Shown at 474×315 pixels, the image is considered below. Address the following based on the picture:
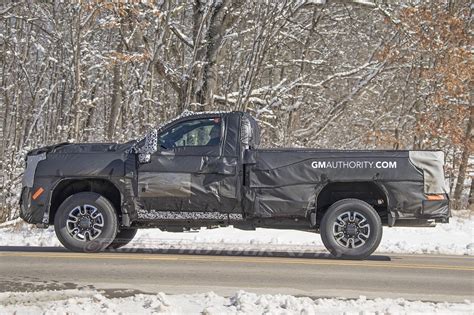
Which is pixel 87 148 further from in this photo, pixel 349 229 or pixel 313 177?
pixel 349 229

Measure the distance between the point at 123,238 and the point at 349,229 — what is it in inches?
155

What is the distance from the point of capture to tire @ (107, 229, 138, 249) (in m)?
11.3

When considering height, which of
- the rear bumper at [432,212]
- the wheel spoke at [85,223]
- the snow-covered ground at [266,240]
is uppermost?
the rear bumper at [432,212]

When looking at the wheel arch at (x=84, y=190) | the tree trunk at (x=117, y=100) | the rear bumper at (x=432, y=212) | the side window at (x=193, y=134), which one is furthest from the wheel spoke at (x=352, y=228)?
the tree trunk at (x=117, y=100)

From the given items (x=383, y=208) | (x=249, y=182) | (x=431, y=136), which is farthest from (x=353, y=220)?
(x=431, y=136)

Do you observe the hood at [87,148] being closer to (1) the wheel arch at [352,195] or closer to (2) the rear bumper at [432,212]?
(1) the wheel arch at [352,195]

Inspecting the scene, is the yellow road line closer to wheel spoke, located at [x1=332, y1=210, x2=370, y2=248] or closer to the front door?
wheel spoke, located at [x1=332, y1=210, x2=370, y2=248]

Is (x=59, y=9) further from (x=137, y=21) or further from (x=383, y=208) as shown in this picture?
(x=383, y=208)

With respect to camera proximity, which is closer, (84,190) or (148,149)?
(148,149)

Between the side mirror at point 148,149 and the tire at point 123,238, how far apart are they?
5.97 feet

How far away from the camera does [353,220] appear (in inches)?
391

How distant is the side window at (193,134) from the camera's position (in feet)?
33.9

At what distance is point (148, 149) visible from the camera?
33.5 feet

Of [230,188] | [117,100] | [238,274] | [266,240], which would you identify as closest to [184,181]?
[230,188]
